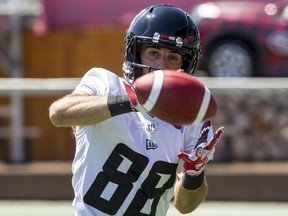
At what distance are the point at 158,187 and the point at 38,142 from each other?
553 cm

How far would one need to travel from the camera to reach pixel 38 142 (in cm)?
921

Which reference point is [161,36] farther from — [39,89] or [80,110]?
[39,89]

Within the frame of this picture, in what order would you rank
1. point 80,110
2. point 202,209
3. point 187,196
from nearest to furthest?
1. point 80,110
2. point 187,196
3. point 202,209

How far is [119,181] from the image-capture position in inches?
146

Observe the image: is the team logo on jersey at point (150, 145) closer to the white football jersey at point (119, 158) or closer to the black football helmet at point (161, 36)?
the white football jersey at point (119, 158)

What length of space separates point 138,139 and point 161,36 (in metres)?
0.38

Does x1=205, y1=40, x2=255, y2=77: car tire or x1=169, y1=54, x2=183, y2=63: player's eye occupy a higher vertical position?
x1=169, y1=54, x2=183, y2=63: player's eye

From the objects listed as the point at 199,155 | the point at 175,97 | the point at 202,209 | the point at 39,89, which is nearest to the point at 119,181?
the point at 199,155

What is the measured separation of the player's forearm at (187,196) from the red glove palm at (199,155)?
0.15 m

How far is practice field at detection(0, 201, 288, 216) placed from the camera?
7.68m

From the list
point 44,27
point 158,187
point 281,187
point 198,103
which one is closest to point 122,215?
point 158,187

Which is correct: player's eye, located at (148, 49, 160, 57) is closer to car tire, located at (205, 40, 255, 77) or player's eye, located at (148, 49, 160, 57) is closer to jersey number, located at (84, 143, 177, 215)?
jersey number, located at (84, 143, 177, 215)

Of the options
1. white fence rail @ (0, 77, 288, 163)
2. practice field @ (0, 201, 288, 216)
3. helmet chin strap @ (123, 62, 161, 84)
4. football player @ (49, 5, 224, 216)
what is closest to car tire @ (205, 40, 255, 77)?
white fence rail @ (0, 77, 288, 163)

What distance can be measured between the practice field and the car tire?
4004 millimetres
